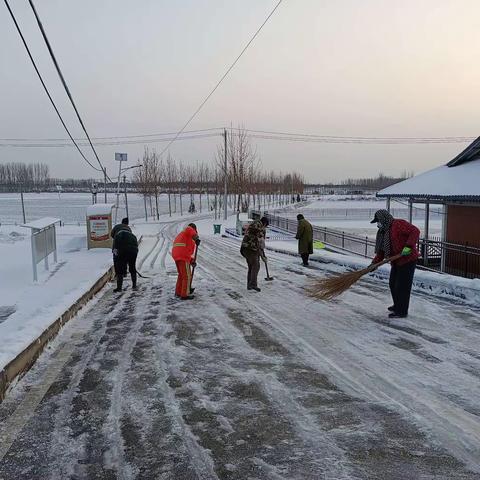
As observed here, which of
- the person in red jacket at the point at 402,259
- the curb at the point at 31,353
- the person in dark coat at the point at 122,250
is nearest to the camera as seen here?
the curb at the point at 31,353

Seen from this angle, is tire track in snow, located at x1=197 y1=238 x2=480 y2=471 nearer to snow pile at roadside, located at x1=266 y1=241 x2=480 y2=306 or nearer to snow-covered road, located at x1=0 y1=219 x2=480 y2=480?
snow-covered road, located at x1=0 y1=219 x2=480 y2=480

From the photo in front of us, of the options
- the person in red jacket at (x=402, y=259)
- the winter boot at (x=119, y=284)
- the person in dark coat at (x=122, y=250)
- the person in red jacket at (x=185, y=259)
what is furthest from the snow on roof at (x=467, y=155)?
the winter boot at (x=119, y=284)

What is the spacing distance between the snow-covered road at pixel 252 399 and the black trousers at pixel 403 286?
9.2 inches

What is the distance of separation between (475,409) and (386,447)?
1.16m

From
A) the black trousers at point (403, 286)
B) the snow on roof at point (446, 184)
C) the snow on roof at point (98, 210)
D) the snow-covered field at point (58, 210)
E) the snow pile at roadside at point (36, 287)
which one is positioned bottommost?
the snow-covered field at point (58, 210)

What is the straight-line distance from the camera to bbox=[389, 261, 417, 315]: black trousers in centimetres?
762

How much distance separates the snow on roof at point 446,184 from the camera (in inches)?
Result: 514

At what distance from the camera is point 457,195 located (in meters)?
12.8

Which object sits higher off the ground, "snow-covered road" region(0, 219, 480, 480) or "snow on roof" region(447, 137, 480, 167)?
"snow on roof" region(447, 137, 480, 167)

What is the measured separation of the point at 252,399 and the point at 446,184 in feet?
38.8

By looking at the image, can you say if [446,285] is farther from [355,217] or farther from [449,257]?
[355,217]

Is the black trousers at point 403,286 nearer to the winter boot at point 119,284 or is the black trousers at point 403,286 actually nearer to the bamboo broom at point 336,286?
the bamboo broom at point 336,286

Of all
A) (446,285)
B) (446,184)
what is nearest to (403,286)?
(446,285)

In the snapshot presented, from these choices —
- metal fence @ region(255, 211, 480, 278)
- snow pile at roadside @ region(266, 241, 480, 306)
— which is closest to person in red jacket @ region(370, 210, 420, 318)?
snow pile at roadside @ region(266, 241, 480, 306)
